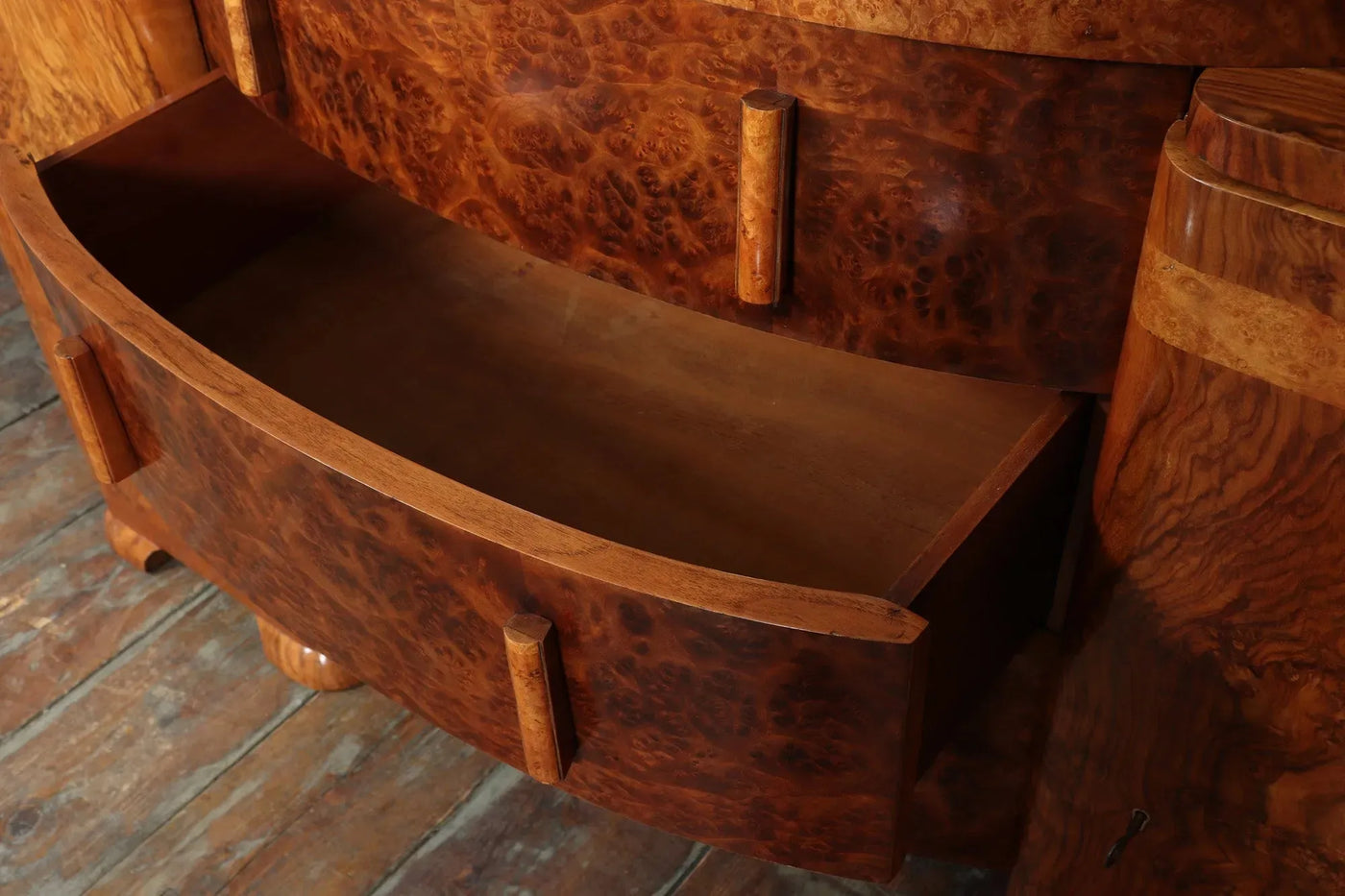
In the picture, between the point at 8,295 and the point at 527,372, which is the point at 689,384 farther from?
the point at 8,295

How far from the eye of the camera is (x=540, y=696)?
1.85ft

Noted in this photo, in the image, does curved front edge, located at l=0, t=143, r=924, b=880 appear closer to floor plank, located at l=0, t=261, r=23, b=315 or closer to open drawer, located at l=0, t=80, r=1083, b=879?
open drawer, located at l=0, t=80, r=1083, b=879

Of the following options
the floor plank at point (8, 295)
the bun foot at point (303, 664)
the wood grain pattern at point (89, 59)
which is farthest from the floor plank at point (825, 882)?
the floor plank at point (8, 295)

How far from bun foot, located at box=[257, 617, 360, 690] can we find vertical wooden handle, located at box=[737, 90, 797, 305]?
43 centimetres

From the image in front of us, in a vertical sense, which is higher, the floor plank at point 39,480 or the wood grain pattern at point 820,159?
the wood grain pattern at point 820,159

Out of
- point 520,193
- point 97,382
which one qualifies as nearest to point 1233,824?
point 520,193

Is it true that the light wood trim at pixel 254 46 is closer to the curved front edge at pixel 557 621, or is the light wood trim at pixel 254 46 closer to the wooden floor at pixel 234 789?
the curved front edge at pixel 557 621

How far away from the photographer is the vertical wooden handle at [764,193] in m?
0.53

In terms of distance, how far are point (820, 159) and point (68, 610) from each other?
0.66 m

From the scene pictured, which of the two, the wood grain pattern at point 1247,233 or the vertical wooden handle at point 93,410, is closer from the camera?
the wood grain pattern at point 1247,233

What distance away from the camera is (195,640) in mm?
934

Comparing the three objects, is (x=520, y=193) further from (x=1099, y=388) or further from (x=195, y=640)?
(x=195, y=640)

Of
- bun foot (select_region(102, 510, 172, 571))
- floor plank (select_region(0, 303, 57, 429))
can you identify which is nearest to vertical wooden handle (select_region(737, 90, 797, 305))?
bun foot (select_region(102, 510, 172, 571))

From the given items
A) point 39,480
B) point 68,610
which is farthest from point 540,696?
point 39,480
